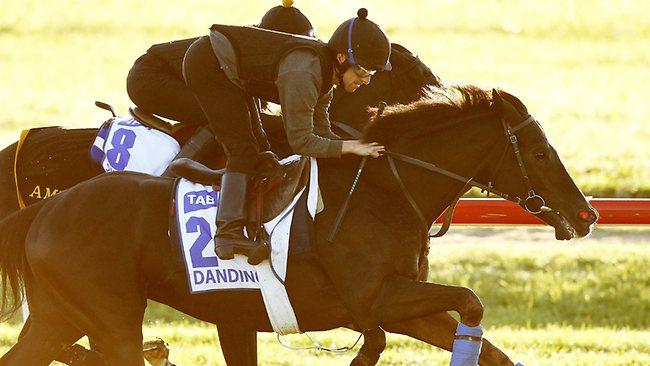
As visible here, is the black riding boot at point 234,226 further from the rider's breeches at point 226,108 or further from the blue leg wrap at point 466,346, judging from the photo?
the blue leg wrap at point 466,346

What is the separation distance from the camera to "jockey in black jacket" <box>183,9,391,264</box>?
6520 millimetres

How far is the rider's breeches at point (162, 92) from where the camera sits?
838 centimetres

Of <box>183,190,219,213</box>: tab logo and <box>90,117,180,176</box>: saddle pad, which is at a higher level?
<box>183,190,219,213</box>: tab logo

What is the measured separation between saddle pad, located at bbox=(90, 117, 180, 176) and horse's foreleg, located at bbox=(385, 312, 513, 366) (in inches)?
76.9

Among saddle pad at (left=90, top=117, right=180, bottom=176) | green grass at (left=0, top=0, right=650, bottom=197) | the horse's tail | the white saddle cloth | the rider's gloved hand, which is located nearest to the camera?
the rider's gloved hand

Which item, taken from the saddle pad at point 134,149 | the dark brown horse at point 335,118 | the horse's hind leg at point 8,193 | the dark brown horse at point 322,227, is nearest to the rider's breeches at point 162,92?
the saddle pad at point 134,149

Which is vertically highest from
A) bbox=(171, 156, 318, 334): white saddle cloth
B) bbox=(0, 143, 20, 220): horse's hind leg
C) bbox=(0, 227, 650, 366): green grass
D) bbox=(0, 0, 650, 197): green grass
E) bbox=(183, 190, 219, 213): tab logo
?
bbox=(183, 190, 219, 213): tab logo

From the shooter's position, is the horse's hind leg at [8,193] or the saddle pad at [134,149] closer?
the saddle pad at [134,149]

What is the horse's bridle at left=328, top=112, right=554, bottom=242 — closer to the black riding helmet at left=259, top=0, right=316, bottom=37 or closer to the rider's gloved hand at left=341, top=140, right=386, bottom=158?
the rider's gloved hand at left=341, top=140, right=386, bottom=158

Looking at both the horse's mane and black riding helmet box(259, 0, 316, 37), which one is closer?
the horse's mane

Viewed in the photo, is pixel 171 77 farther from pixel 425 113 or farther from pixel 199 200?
pixel 425 113

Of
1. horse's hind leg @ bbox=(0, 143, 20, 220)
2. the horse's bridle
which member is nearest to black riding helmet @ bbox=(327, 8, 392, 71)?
the horse's bridle

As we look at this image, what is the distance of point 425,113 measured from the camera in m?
6.89

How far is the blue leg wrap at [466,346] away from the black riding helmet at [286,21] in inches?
95.5
